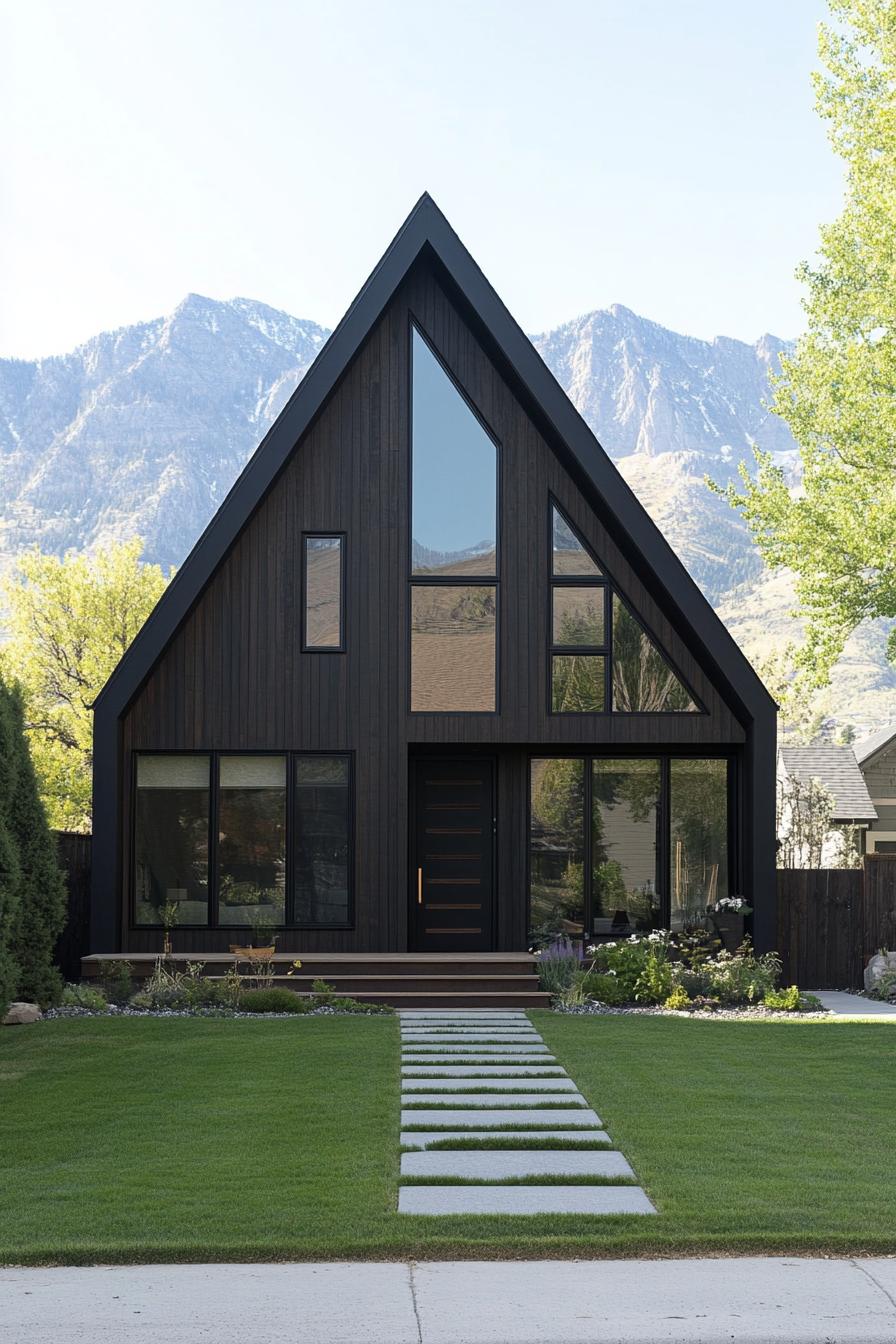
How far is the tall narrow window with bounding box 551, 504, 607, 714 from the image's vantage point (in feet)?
50.9

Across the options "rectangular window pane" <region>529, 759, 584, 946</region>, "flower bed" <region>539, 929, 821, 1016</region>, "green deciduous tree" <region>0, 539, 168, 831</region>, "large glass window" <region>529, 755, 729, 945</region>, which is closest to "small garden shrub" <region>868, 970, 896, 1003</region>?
"flower bed" <region>539, 929, 821, 1016</region>

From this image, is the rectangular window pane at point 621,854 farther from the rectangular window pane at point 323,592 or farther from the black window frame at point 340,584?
the rectangular window pane at point 323,592

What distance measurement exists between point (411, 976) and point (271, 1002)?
1654 millimetres

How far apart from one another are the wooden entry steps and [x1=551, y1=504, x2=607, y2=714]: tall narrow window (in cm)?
288

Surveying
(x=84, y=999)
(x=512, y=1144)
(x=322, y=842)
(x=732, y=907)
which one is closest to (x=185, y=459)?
(x=322, y=842)

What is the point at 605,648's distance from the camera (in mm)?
15516

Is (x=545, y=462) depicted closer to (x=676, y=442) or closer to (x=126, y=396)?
(x=126, y=396)

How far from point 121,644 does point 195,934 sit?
1790 cm

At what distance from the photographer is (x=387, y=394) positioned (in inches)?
618

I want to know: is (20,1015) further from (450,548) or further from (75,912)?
(450,548)

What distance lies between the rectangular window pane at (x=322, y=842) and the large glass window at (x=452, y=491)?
245 cm

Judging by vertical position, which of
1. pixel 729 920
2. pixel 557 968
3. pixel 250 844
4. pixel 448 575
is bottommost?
pixel 557 968

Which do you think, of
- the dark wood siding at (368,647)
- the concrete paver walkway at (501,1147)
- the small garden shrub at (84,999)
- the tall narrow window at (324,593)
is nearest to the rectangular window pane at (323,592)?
the tall narrow window at (324,593)

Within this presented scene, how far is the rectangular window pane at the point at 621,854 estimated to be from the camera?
15.9 m
